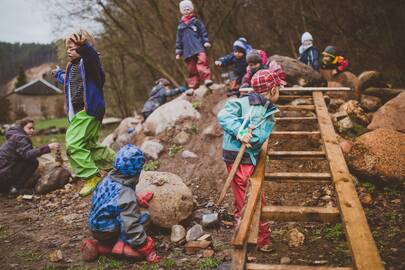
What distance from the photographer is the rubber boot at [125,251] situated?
10.7ft

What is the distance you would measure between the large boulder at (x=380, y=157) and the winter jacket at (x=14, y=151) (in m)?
4.77

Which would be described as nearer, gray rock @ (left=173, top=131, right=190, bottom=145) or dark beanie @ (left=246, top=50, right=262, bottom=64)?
dark beanie @ (left=246, top=50, right=262, bottom=64)

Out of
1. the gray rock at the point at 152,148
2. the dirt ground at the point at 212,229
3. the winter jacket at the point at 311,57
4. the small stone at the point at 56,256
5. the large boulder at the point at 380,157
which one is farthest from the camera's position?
the winter jacket at the point at 311,57

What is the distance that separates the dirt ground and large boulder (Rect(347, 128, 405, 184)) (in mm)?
171

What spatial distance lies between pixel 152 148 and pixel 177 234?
9.57 feet

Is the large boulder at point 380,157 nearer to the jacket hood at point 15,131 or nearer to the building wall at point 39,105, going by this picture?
the jacket hood at point 15,131

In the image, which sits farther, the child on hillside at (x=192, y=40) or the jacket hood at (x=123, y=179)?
the child on hillside at (x=192, y=40)

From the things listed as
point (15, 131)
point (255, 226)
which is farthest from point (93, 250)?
point (15, 131)

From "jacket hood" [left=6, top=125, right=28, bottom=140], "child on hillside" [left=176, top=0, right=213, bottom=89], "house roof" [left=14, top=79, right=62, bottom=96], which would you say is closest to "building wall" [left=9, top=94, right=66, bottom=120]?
"house roof" [left=14, top=79, right=62, bottom=96]

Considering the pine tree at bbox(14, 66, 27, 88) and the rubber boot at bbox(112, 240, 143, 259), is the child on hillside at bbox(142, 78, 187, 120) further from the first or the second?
the pine tree at bbox(14, 66, 27, 88)

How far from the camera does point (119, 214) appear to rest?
3266 millimetres

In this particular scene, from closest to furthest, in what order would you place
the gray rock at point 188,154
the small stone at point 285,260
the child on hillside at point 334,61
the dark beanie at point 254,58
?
the small stone at point 285,260 → the dark beanie at point 254,58 → the gray rock at point 188,154 → the child on hillside at point 334,61

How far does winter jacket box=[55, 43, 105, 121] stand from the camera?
13.1ft

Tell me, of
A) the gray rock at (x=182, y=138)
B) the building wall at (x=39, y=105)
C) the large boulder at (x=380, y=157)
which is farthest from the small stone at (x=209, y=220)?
the building wall at (x=39, y=105)
